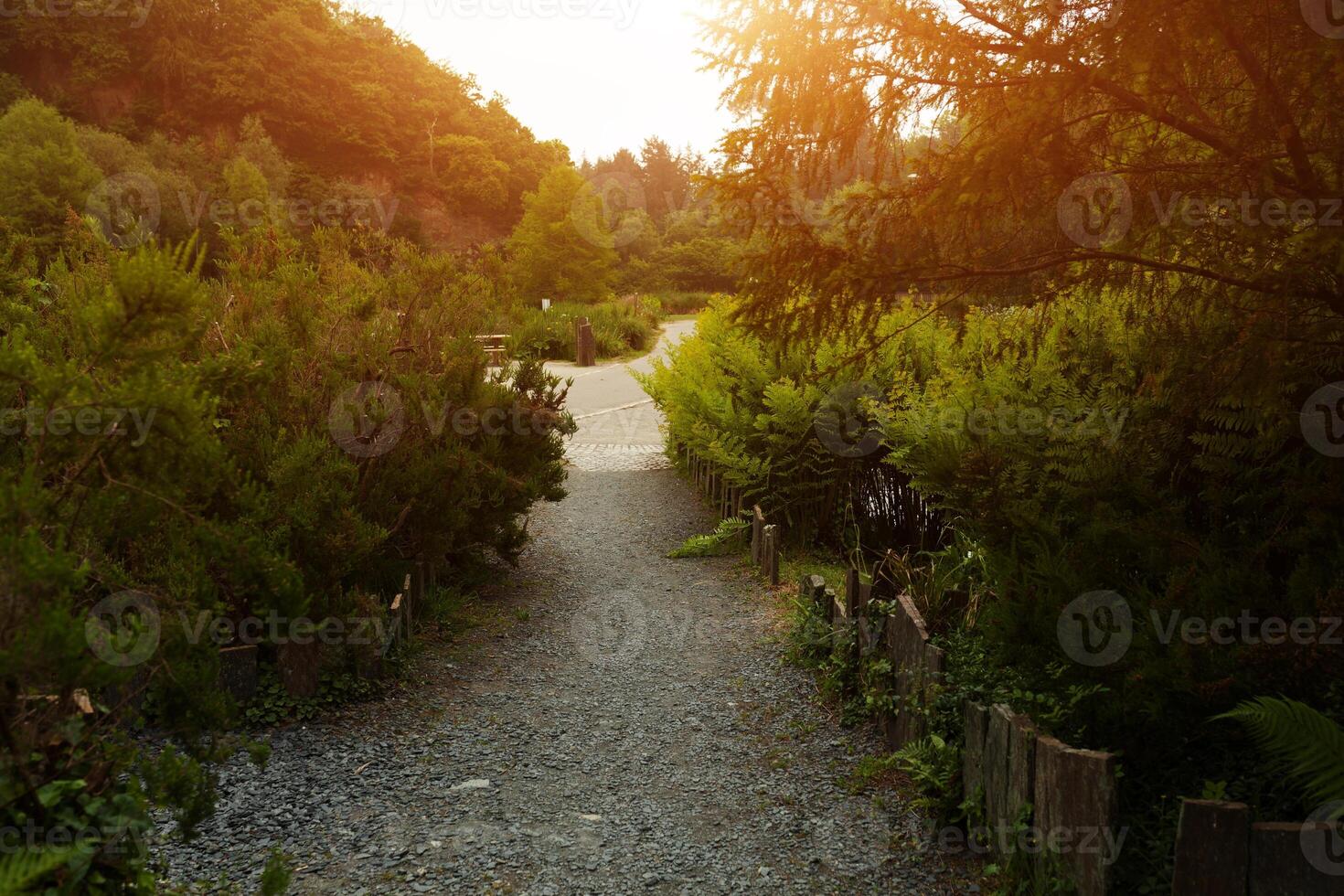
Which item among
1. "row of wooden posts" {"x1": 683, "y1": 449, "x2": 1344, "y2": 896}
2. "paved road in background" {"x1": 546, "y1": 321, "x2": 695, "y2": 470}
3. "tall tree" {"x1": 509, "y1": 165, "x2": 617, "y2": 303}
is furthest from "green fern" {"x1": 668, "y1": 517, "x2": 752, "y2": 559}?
"tall tree" {"x1": 509, "y1": 165, "x2": 617, "y2": 303}

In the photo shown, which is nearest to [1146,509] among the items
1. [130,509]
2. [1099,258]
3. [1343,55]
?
[1099,258]

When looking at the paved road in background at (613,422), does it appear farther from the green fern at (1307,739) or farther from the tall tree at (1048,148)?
the green fern at (1307,739)

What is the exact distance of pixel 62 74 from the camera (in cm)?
5056

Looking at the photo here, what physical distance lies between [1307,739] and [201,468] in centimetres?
256

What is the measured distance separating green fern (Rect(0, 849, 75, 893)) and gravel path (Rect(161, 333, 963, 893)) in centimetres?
153

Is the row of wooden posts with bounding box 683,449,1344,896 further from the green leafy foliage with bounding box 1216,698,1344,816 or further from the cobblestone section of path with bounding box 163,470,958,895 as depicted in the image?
the cobblestone section of path with bounding box 163,470,958,895

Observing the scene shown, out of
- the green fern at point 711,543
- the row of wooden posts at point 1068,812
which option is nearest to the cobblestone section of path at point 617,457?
the green fern at point 711,543

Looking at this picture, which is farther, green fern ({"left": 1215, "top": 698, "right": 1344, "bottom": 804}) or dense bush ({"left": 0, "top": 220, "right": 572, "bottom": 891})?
green fern ({"left": 1215, "top": 698, "right": 1344, "bottom": 804})

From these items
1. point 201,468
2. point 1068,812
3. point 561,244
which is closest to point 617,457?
point 1068,812

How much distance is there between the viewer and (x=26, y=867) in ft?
5.03

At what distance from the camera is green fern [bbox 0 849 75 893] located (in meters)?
1.47

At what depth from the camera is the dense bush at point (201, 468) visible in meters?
1.85

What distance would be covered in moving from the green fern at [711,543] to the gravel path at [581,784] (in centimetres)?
171

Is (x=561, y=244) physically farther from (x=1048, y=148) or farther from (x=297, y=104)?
(x=1048, y=148)
